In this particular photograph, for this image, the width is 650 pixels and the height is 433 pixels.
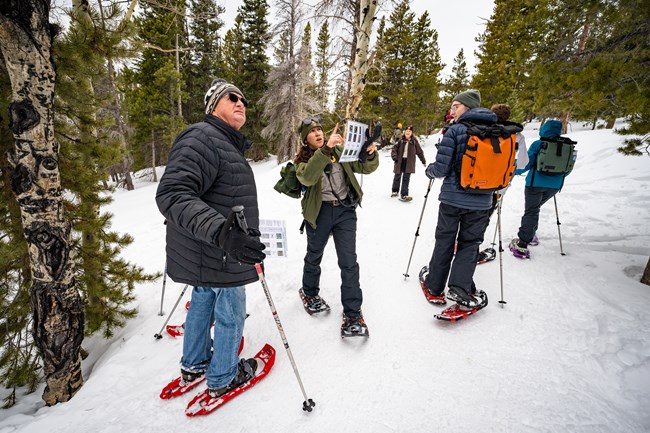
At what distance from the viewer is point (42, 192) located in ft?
8.34

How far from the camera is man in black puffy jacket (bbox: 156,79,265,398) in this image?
1.83m

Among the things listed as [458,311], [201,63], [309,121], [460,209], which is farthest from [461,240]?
[201,63]

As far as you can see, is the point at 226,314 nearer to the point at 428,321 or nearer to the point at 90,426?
the point at 90,426

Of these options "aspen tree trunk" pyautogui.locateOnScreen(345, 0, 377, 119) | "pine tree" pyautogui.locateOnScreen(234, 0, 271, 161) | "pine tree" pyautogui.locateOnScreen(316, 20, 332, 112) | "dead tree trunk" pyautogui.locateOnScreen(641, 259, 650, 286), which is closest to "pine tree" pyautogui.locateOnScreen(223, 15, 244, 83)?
"pine tree" pyautogui.locateOnScreen(234, 0, 271, 161)

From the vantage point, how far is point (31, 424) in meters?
2.31

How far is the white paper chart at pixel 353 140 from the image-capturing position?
3.02 m

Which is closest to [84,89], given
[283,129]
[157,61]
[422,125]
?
[283,129]

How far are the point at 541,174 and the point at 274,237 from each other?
15.3 ft

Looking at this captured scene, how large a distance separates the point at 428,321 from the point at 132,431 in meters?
3.13

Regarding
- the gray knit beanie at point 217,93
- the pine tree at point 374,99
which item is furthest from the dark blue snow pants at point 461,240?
the pine tree at point 374,99

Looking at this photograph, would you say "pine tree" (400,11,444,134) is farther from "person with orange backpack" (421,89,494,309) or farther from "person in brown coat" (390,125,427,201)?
"person with orange backpack" (421,89,494,309)

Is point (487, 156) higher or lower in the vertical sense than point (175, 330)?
higher

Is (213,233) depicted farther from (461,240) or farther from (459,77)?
(459,77)

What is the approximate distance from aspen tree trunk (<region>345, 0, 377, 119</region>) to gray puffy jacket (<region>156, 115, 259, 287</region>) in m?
4.59
